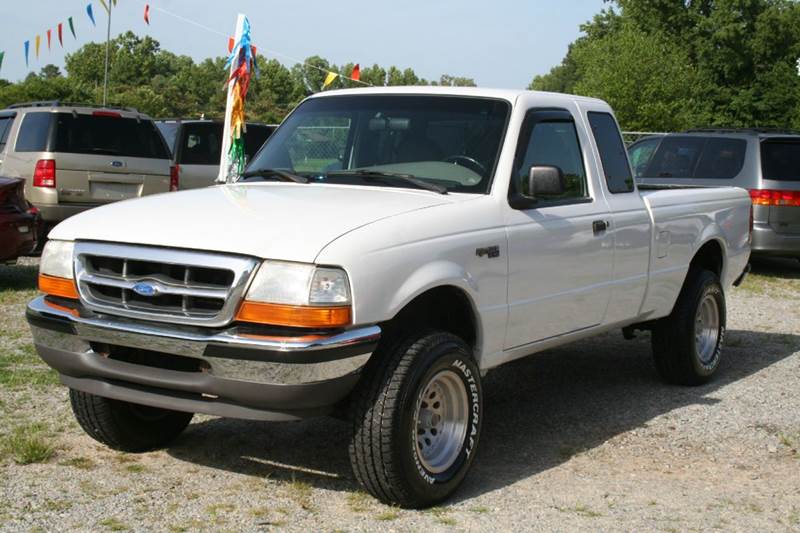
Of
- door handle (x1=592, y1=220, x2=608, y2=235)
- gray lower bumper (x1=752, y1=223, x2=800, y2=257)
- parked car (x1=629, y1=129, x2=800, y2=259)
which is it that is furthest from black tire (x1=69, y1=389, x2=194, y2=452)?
gray lower bumper (x1=752, y1=223, x2=800, y2=257)

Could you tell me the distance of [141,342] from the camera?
4.63m

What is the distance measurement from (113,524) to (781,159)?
11.3m

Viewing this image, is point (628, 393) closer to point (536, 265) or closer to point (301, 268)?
point (536, 265)

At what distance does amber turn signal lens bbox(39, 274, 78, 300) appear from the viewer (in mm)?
4938

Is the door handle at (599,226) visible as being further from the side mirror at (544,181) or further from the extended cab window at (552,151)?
the side mirror at (544,181)

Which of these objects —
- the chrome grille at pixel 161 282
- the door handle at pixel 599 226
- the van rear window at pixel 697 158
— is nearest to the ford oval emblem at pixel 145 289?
the chrome grille at pixel 161 282

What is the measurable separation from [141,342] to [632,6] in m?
64.7

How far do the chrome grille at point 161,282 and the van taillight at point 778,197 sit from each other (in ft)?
34.2

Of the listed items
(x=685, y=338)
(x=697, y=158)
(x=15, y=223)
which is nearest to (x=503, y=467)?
(x=685, y=338)

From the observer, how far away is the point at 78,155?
13125 millimetres

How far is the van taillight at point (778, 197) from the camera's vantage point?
44.2ft

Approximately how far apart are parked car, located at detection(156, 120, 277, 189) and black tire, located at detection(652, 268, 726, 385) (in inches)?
403

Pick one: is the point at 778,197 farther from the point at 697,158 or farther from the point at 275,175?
the point at 275,175

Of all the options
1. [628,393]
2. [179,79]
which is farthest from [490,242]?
[179,79]
